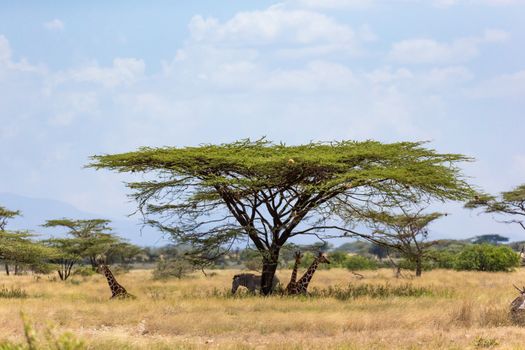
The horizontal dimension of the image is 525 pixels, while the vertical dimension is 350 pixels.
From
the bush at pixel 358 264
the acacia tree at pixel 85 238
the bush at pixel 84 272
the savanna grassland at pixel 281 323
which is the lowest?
the savanna grassland at pixel 281 323

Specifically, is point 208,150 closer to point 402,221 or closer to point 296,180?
point 296,180

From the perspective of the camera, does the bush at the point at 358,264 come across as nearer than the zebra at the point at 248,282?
No

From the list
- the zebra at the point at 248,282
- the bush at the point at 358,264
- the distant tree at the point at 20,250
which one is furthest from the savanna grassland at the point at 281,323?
the bush at the point at 358,264

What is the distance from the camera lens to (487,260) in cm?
4519

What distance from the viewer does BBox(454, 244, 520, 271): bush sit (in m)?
44.7

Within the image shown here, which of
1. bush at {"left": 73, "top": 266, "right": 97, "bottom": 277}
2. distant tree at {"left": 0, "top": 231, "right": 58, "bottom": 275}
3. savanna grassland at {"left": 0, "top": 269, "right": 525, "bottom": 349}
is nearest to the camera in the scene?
savanna grassland at {"left": 0, "top": 269, "right": 525, "bottom": 349}

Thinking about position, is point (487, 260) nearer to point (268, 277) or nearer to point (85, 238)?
point (268, 277)

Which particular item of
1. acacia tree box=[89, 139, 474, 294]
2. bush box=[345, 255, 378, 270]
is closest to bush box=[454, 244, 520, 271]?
bush box=[345, 255, 378, 270]

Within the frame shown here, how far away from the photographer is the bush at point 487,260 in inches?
1759

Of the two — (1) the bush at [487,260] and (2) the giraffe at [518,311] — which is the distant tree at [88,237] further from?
(2) the giraffe at [518,311]

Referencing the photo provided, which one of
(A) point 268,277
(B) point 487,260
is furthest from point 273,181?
(B) point 487,260

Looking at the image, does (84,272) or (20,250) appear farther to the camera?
(84,272)

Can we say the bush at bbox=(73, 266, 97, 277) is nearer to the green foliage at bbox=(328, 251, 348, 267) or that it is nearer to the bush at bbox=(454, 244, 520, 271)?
the green foliage at bbox=(328, 251, 348, 267)

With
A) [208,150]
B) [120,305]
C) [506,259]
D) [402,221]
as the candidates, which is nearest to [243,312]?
[120,305]
